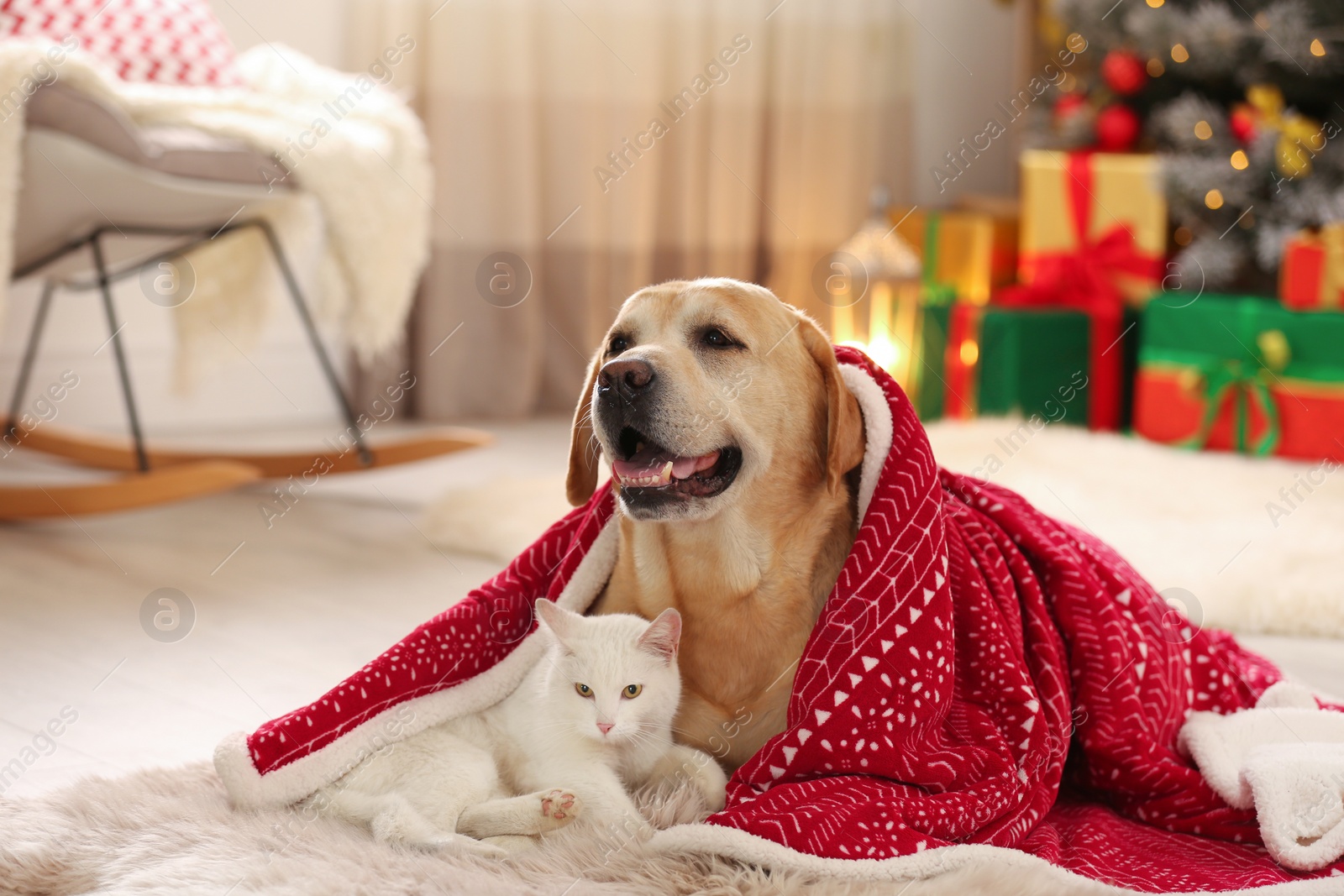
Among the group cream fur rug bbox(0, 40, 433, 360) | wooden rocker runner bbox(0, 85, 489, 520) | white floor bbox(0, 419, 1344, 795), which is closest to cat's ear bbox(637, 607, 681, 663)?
white floor bbox(0, 419, 1344, 795)

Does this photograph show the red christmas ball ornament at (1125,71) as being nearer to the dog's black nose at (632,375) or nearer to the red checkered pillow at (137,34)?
the red checkered pillow at (137,34)

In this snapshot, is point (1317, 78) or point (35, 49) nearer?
point (35, 49)

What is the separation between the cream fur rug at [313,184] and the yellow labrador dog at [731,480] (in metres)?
1.53

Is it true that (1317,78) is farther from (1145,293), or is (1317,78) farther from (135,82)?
(135,82)

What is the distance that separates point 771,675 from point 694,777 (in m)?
0.15

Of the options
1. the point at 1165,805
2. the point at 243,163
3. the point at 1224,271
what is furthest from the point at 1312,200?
the point at 243,163

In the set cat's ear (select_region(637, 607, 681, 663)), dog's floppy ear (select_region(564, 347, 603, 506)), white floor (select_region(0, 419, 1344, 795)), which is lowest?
white floor (select_region(0, 419, 1344, 795))

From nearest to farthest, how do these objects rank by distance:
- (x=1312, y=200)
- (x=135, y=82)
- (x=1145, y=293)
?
(x=135, y=82), (x=1312, y=200), (x=1145, y=293)

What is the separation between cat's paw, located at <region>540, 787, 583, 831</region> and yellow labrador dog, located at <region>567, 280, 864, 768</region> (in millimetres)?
192

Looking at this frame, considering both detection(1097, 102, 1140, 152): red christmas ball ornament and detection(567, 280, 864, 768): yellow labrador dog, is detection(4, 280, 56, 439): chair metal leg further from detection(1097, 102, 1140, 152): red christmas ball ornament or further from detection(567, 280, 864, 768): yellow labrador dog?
detection(1097, 102, 1140, 152): red christmas ball ornament

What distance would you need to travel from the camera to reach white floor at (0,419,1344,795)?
5.67 ft

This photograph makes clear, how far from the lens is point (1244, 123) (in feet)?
11.1

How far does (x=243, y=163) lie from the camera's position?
264cm

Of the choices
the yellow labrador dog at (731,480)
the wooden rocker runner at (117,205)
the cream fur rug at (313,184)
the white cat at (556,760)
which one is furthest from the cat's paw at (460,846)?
the cream fur rug at (313,184)
